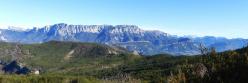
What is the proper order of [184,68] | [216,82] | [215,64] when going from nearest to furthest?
[216,82] < [215,64] < [184,68]

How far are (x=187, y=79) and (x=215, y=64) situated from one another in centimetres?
181

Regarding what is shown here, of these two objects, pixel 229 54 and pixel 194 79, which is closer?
pixel 194 79

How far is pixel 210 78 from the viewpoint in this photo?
1969cm

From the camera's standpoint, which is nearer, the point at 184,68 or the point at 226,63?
the point at 226,63

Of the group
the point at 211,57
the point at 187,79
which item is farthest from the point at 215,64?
the point at 187,79

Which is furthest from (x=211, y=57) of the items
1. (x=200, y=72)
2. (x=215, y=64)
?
(x=200, y=72)

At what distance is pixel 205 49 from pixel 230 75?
2.64m

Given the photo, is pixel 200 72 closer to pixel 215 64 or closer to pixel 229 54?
pixel 215 64

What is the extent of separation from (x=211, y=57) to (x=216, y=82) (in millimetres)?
2375

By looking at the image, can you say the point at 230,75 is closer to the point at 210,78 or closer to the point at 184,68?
the point at 210,78

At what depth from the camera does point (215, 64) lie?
21000 millimetres

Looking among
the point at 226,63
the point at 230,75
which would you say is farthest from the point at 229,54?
the point at 230,75

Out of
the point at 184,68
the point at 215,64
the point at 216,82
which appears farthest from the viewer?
the point at 184,68

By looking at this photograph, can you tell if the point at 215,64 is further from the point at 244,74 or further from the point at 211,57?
the point at 244,74
